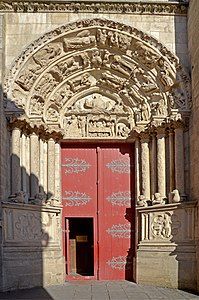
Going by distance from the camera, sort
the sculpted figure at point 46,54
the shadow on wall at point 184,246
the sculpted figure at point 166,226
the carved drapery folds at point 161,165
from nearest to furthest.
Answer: the shadow on wall at point 184,246, the sculpted figure at point 166,226, the carved drapery folds at point 161,165, the sculpted figure at point 46,54

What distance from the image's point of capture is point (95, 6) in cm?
852

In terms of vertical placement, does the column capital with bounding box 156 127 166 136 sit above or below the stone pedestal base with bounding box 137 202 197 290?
above

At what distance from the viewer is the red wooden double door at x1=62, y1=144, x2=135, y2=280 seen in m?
8.88

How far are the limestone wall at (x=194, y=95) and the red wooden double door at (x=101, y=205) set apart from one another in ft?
4.20

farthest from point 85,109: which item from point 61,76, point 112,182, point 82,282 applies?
point 82,282

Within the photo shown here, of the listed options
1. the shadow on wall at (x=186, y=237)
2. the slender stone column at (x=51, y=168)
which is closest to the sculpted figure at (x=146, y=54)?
the shadow on wall at (x=186, y=237)

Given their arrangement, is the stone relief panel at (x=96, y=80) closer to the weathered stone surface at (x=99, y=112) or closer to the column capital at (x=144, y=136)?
the weathered stone surface at (x=99, y=112)

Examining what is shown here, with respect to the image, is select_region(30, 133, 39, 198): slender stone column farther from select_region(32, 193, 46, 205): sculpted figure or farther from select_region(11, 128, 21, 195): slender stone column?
select_region(11, 128, 21, 195): slender stone column

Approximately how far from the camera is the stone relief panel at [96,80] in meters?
8.41

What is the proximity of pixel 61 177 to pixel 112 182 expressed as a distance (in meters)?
0.87

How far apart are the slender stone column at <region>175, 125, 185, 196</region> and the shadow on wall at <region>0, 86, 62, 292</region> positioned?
79.2 inches

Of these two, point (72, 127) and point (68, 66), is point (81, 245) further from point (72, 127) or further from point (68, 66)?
point (68, 66)

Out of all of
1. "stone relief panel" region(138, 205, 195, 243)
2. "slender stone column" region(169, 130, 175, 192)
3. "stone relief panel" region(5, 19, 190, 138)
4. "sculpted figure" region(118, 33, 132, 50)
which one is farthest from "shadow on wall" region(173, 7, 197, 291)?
"sculpted figure" region(118, 33, 132, 50)

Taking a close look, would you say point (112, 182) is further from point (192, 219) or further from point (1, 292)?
point (1, 292)
